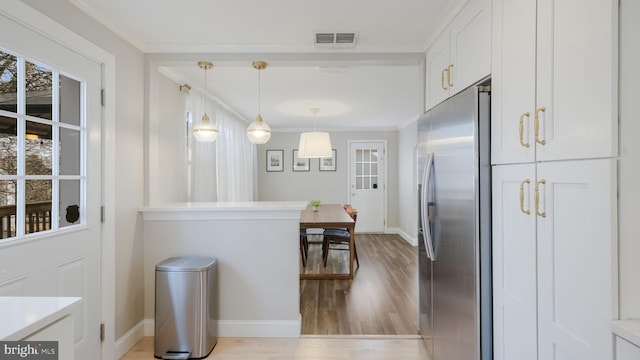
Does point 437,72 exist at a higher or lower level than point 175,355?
higher

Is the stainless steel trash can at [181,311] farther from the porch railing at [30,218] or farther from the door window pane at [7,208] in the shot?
the door window pane at [7,208]

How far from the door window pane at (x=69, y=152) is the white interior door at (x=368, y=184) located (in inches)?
230

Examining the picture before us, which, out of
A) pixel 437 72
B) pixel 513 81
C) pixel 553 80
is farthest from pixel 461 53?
pixel 553 80

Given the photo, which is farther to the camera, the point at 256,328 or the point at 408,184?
the point at 408,184

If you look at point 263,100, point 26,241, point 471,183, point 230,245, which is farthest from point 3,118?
point 263,100

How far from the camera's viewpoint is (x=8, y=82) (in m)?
1.50

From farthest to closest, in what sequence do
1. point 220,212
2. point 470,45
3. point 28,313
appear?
point 220,212, point 470,45, point 28,313

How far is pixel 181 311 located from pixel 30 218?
3.54 ft

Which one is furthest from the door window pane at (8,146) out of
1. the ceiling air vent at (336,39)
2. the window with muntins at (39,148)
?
the ceiling air vent at (336,39)

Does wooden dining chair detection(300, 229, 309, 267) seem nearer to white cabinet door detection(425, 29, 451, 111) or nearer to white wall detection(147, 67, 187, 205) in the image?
white wall detection(147, 67, 187, 205)

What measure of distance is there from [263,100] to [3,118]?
10.9 feet

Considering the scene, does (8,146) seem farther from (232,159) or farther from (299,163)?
(299,163)

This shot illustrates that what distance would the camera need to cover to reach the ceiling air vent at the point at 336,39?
2.38m

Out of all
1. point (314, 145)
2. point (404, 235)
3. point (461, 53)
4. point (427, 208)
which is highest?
point (461, 53)
